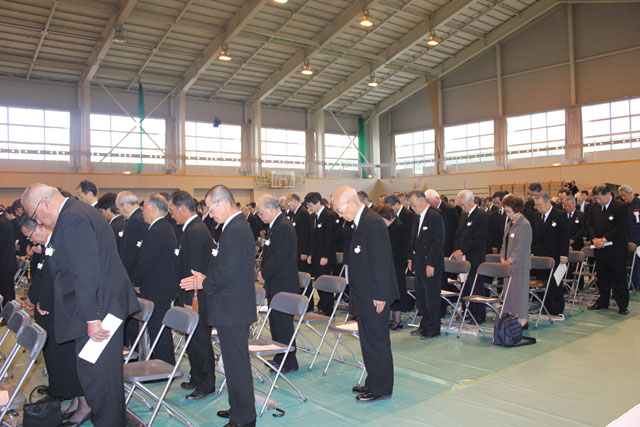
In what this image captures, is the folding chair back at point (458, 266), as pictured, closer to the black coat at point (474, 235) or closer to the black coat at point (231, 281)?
the black coat at point (474, 235)

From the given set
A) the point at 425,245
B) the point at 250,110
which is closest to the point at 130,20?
the point at 250,110

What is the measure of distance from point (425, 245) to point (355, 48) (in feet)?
49.5

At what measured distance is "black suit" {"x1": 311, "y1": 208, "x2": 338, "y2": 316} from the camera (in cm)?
793

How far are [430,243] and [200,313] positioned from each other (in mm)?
3117

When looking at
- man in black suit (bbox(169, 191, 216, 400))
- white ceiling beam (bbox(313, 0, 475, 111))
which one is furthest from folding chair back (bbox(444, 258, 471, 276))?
white ceiling beam (bbox(313, 0, 475, 111))

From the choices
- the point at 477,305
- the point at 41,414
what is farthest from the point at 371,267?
the point at 477,305

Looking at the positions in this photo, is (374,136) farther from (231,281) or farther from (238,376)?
(238,376)

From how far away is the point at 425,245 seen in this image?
6.31 metres

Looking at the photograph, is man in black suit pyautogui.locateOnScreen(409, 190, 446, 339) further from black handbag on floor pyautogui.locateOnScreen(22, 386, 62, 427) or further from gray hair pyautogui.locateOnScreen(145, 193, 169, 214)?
black handbag on floor pyautogui.locateOnScreen(22, 386, 62, 427)

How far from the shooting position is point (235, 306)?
11.7 feet

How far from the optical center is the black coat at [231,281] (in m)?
3.53

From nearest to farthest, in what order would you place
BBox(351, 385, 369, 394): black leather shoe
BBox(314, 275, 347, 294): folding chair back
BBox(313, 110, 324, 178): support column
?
1. BBox(351, 385, 369, 394): black leather shoe
2. BBox(314, 275, 347, 294): folding chair back
3. BBox(313, 110, 324, 178): support column

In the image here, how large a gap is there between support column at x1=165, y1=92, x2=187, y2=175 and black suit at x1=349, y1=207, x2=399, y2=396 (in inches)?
652

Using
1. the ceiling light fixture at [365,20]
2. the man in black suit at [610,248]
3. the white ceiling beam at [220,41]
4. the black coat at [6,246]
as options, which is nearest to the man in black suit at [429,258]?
the man in black suit at [610,248]
